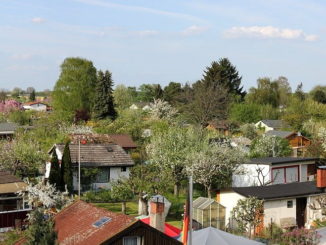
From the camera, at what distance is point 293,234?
24.7 metres

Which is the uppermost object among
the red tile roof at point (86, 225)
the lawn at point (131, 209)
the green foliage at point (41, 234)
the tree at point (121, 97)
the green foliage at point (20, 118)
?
the tree at point (121, 97)

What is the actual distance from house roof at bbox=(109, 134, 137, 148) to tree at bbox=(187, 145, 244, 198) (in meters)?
16.7

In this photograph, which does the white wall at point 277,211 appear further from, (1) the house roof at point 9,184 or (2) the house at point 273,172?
(1) the house roof at point 9,184

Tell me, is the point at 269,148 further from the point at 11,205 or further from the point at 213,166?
the point at 11,205

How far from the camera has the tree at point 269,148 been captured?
158 feet

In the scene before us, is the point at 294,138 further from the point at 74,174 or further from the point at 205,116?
the point at 74,174

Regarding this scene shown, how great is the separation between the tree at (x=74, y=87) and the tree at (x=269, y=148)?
125ft

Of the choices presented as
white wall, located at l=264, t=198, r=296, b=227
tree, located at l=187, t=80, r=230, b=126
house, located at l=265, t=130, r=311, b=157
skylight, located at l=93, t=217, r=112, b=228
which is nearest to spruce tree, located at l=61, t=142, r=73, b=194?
white wall, located at l=264, t=198, r=296, b=227

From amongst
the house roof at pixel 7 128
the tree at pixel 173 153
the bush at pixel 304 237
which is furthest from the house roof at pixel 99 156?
the house roof at pixel 7 128

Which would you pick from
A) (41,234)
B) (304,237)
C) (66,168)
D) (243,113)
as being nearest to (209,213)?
(304,237)

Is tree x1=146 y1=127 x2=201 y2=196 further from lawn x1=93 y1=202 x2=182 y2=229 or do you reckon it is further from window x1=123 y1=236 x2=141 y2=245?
window x1=123 y1=236 x2=141 y2=245

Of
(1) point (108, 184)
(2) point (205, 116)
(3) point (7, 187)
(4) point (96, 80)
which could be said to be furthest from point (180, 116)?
(3) point (7, 187)

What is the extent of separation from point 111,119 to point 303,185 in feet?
153

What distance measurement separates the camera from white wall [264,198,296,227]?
96.5ft
